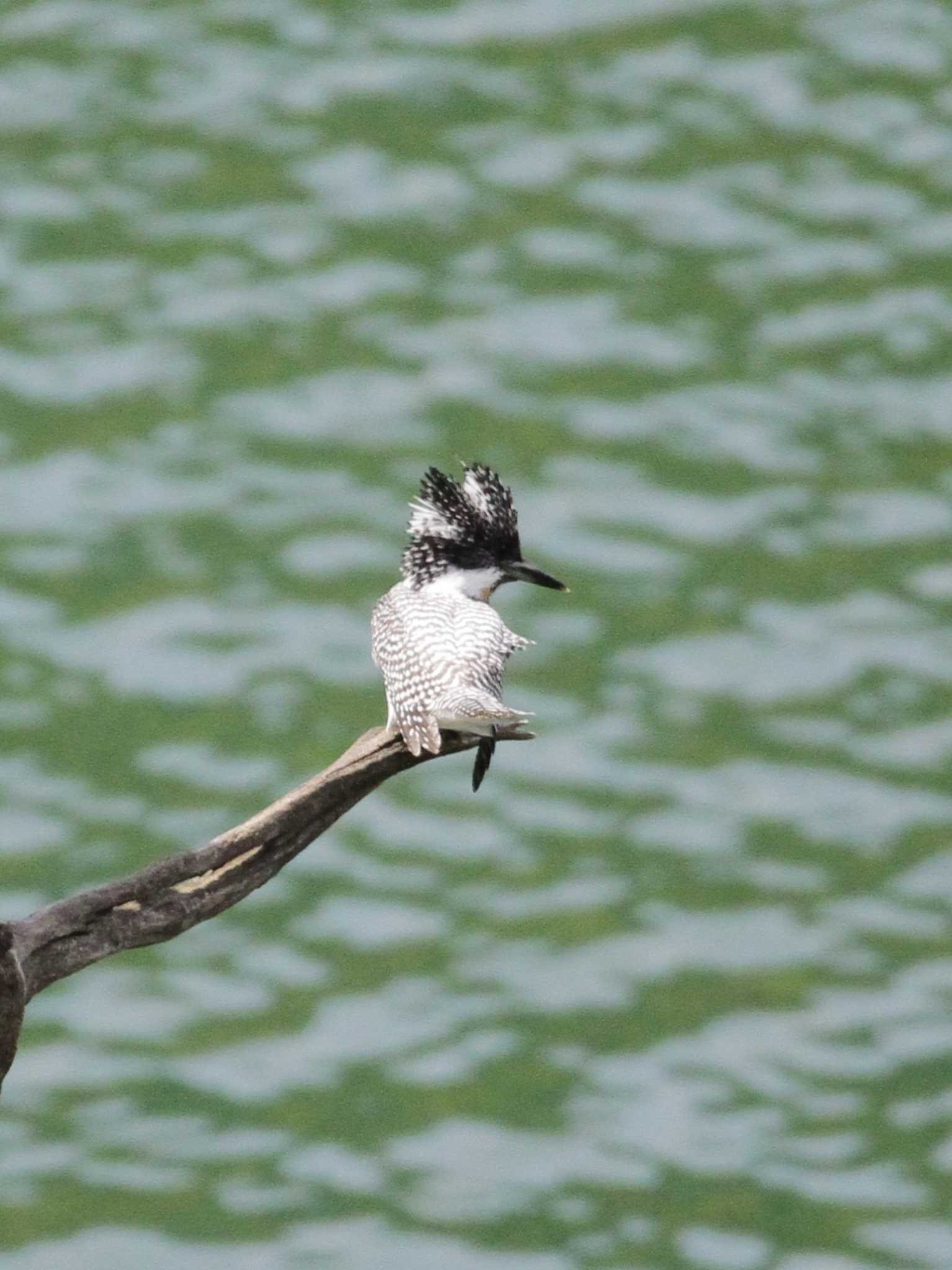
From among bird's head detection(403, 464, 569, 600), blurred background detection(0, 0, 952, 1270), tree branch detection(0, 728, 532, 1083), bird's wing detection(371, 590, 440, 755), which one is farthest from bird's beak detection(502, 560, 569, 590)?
blurred background detection(0, 0, 952, 1270)

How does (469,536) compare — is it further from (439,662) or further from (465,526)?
(439,662)

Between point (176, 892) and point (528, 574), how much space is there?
2108 mm

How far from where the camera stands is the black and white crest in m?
8.43

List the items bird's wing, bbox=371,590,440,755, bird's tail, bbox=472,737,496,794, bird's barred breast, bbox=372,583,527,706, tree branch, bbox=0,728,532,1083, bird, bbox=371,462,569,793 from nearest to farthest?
tree branch, bbox=0,728,532,1083 < bird's wing, bbox=371,590,440,755 < bird, bbox=371,462,569,793 < bird's barred breast, bbox=372,583,527,706 < bird's tail, bbox=472,737,496,794

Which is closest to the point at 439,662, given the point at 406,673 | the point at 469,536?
the point at 406,673

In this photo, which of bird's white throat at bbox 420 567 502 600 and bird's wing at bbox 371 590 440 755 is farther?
bird's white throat at bbox 420 567 502 600

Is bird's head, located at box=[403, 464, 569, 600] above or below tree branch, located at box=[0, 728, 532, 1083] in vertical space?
above

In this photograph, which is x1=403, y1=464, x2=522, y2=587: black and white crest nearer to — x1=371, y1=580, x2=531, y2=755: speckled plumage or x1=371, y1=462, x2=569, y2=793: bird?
x1=371, y1=462, x2=569, y2=793: bird

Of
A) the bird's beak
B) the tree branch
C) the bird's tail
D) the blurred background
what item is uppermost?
the blurred background

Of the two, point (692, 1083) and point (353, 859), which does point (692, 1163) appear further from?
point (353, 859)

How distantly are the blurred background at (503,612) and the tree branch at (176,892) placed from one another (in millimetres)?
5915

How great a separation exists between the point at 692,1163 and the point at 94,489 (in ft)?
18.4

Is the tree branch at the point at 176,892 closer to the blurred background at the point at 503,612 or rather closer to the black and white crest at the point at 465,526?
the black and white crest at the point at 465,526

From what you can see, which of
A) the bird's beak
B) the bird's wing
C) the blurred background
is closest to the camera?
the bird's wing
